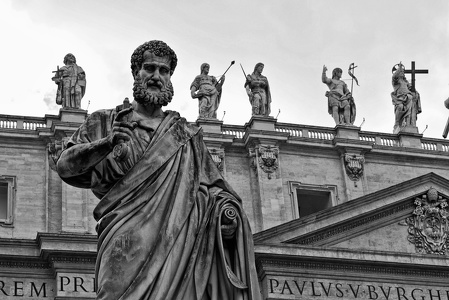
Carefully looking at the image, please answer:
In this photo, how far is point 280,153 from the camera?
36.0 metres

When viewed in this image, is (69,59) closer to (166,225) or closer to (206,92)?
(206,92)

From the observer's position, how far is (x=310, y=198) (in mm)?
36906

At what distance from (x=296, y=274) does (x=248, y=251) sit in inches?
1078

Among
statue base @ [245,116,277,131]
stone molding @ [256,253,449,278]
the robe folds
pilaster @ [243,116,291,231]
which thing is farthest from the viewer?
statue base @ [245,116,277,131]

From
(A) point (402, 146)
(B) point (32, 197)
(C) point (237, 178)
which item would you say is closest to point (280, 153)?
(C) point (237, 178)

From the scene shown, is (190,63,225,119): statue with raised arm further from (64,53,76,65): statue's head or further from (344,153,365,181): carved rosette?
(344,153,365,181): carved rosette

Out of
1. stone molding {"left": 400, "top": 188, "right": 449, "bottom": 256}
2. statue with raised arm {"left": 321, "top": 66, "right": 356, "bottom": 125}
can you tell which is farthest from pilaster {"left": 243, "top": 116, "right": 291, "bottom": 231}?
stone molding {"left": 400, "top": 188, "right": 449, "bottom": 256}

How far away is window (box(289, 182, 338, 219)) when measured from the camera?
35.7 metres

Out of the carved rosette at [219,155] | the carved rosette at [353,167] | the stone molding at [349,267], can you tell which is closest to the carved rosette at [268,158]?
the carved rosette at [219,155]

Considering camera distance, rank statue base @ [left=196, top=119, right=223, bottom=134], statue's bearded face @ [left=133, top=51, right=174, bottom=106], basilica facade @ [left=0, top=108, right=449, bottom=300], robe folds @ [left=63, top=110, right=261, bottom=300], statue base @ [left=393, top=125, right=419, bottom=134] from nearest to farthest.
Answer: robe folds @ [left=63, top=110, right=261, bottom=300] → statue's bearded face @ [left=133, top=51, right=174, bottom=106] → basilica facade @ [left=0, top=108, right=449, bottom=300] → statue base @ [left=196, top=119, right=223, bottom=134] → statue base @ [left=393, top=125, right=419, bottom=134]

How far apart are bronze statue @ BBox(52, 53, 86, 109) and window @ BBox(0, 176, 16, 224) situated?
8.25 feet

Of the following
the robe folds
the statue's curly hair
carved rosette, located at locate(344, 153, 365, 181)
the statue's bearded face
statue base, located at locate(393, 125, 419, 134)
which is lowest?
the robe folds

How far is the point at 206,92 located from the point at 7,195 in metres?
6.07

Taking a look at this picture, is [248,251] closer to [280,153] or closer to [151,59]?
[151,59]
